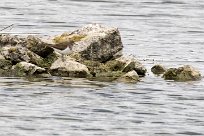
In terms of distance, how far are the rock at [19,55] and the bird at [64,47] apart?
786mm

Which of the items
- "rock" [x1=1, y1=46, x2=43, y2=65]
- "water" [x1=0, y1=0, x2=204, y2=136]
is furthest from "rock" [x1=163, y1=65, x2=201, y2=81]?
"rock" [x1=1, y1=46, x2=43, y2=65]

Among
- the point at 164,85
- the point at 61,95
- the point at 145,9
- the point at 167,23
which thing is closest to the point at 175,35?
the point at 167,23

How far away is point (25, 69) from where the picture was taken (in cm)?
2786

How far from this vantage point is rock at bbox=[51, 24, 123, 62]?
95.8 ft

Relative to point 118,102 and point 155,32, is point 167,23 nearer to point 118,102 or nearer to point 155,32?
point 155,32

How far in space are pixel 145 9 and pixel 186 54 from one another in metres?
15.8

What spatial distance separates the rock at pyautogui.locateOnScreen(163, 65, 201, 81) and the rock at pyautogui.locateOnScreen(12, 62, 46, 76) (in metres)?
3.91

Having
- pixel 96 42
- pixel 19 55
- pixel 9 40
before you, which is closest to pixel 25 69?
pixel 19 55

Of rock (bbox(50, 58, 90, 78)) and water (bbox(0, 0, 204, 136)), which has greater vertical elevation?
rock (bbox(50, 58, 90, 78))

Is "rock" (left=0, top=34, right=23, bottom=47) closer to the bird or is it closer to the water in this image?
the bird

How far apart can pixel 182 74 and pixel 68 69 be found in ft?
11.2

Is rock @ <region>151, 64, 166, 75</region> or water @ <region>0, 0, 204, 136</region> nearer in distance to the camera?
water @ <region>0, 0, 204, 136</region>

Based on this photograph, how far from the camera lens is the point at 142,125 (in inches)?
876

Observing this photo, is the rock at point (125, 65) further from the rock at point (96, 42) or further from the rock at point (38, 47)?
the rock at point (38, 47)
